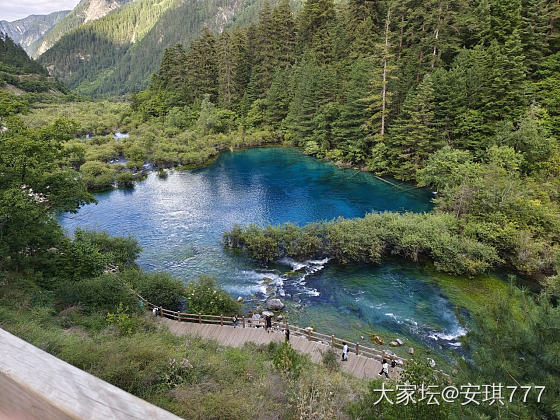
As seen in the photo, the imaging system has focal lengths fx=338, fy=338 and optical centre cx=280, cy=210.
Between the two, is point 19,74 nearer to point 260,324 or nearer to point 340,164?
point 340,164

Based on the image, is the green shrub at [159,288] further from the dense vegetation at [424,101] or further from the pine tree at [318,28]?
the pine tree at [318,28]

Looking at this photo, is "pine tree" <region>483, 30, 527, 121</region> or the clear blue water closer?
the clear blue water

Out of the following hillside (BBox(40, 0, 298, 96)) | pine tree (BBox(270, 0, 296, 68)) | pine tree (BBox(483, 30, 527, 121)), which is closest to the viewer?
pine tree (BBox(483, 30, 527, 121))

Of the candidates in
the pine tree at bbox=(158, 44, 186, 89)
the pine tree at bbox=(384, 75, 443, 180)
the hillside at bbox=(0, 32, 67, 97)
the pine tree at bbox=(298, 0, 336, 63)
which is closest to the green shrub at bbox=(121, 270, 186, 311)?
the pine tree at bbox=(384, 75, 443, 180)

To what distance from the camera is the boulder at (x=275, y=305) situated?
1627cm

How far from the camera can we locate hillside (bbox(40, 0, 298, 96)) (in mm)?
162250

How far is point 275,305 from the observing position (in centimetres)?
1631

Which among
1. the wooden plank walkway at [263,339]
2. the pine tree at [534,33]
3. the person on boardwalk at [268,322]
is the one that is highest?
the pine tree at [534,33]

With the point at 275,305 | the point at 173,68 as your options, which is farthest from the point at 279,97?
the point at 275,305

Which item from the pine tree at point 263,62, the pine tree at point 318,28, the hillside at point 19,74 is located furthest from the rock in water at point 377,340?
the hillside at point 19,74

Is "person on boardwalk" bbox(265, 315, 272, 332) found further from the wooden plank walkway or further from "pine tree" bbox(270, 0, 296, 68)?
"pine tree" bbox(270, 0, 296, 68)

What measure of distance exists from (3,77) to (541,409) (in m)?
93.8

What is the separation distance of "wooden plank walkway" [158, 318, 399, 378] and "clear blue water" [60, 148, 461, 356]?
2.15m

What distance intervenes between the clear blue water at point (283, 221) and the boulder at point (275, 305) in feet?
2.22
